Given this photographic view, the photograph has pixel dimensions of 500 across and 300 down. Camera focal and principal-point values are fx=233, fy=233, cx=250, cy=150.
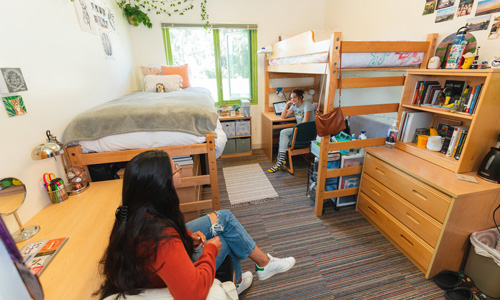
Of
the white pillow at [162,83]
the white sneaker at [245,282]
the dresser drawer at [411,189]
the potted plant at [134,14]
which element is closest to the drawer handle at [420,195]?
the dresser drawer at [411,189]

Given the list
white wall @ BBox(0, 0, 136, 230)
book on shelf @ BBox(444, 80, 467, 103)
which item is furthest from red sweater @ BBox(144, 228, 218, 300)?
book on shelf @ BBox(444, 80, 467, 103)

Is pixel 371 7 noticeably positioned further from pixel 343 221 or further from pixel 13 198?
pixel 13 198

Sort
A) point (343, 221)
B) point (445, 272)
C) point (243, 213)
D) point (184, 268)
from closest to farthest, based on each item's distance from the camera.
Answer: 1. point (184, 268)
2. point (445, 272)
3. point (343, 221)
4. point (243, 213)

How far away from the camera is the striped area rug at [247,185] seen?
104 inches

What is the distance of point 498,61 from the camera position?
56.1 inches

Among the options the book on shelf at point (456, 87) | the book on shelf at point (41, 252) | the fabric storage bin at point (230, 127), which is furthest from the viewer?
the fabric storage bin at point (230, 127)

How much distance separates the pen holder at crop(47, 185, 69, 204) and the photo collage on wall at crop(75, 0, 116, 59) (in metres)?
1.44

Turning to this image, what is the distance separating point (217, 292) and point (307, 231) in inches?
52.7

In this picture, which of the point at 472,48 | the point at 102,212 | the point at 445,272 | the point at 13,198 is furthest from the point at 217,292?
the point at 472,48

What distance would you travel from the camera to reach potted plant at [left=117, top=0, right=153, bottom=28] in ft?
10.2

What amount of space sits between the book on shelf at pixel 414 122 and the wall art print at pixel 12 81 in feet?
8.70

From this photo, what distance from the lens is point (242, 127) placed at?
3.74 meters

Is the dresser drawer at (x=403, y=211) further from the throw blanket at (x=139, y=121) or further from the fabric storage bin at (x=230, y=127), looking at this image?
the fabric storage bin at (x=230, y=127)

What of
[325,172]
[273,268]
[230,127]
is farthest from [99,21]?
[273,268]
